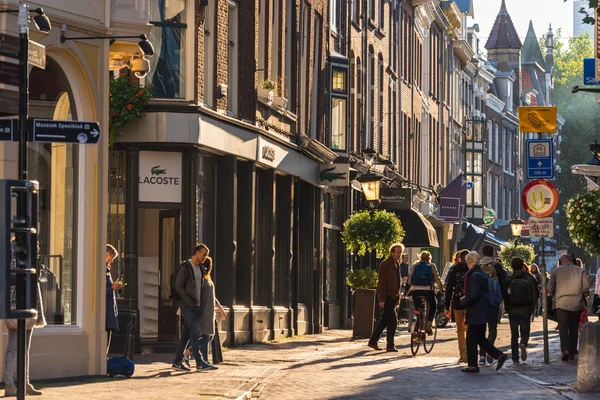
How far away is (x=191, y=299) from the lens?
19484 millimetres

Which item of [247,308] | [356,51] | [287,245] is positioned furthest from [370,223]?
[356,51]

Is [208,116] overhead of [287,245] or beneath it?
overhead

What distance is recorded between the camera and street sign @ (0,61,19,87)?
39.5 feet

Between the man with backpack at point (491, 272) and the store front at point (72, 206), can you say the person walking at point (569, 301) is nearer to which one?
the man with backpack at point (491, 272)

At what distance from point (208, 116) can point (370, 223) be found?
27.9 ft

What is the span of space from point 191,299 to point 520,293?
18.1 feet

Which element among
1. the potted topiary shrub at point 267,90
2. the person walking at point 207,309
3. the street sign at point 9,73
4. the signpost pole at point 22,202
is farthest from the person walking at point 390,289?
the signpost pole at point 22,202

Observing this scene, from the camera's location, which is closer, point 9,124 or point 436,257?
point 9,124

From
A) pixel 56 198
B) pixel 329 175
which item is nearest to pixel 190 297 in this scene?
pixel 56 198

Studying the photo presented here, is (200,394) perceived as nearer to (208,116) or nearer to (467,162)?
(208,116)

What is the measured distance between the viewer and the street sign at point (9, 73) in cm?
1205

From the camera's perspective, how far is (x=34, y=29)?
16.8 metres

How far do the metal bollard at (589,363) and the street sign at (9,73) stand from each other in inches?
288

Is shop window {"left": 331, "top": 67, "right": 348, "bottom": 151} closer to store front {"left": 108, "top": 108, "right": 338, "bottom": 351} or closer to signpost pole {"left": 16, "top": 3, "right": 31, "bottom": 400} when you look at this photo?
store front {"left": 108, "top": 108, "right": 338, "bottom": 351}
